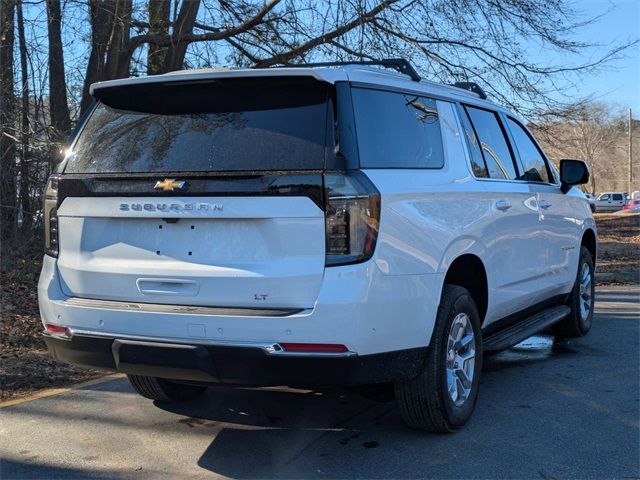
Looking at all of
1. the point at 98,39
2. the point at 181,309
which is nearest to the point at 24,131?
the point at 98,39

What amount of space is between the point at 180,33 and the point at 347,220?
28.0ft

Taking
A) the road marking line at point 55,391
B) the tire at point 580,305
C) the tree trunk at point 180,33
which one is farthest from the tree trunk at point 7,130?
the tire at point 580,305

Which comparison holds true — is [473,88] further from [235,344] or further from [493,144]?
[235,344]

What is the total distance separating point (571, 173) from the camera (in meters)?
6.28

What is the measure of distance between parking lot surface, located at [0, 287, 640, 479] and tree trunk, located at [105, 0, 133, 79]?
5972mm

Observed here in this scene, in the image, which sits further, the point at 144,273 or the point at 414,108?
the point at 414,108

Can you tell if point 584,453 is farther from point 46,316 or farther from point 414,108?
point 46,316

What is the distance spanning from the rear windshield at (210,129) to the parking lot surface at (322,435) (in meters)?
1.63

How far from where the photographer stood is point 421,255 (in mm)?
3633

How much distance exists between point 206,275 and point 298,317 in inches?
20.7

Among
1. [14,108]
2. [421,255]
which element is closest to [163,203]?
[421,255]

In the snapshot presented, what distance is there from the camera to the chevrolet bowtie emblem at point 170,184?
11.3 feet

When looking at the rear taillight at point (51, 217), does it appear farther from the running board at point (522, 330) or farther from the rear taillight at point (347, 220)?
the running board at point (522, 330)

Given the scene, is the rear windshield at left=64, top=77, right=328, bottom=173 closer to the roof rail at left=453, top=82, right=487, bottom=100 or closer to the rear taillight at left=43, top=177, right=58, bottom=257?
the rear taillight at left=43, top=177, right=58, bottom=257
